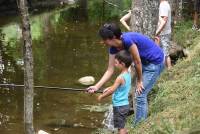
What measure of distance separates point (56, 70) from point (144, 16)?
22.7ft

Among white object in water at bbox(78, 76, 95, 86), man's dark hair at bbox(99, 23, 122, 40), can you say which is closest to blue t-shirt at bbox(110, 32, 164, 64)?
man's dark hair at bbox(99, 23, 122, 40)

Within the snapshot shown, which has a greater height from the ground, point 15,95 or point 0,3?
point 0,3

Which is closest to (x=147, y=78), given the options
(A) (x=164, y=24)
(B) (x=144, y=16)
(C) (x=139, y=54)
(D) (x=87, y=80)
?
(C) (x=139, y=54)

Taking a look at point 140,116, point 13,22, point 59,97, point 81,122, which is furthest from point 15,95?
point 13,22

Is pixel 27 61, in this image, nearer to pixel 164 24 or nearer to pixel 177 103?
pixel 177 103

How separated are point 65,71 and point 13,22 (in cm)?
1129

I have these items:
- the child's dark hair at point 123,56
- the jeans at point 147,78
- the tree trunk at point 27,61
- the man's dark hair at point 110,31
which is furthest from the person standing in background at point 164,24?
the man's dark hair at point 110,31

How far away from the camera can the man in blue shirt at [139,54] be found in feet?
17.3

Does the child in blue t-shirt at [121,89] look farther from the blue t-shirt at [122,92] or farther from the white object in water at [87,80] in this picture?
the white object in water at [87,80]

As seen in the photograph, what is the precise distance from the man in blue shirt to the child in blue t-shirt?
106 millimetres

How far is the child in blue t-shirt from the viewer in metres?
5.38

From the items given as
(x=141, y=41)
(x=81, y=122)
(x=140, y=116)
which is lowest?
(x=81, y=122)

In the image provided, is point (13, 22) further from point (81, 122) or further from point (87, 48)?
point (81, 122)

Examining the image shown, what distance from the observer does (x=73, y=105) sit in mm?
9992
